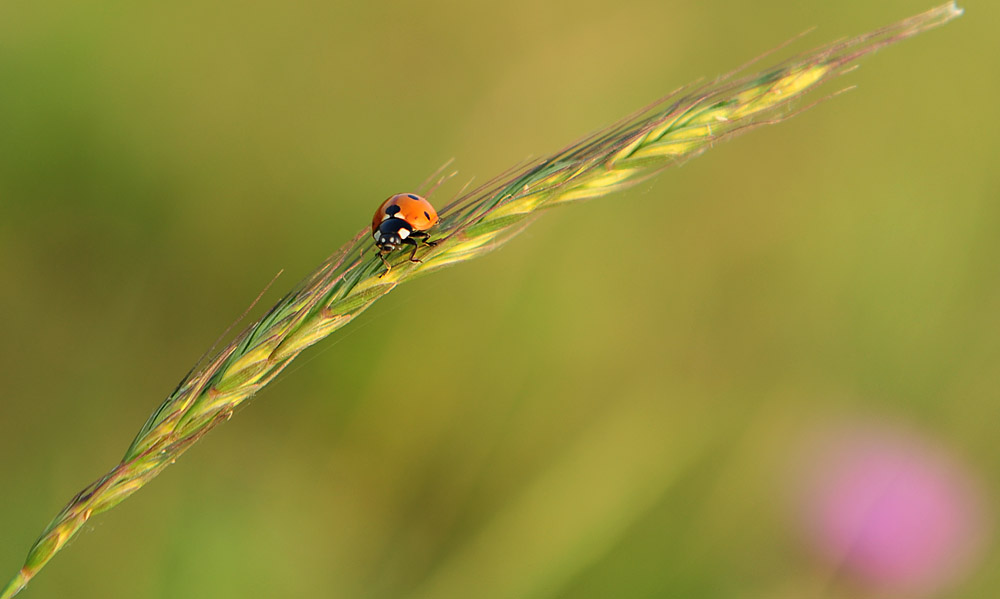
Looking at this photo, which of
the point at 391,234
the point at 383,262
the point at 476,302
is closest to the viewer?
the point at 383,262

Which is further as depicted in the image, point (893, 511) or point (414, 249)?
point (893, 511)

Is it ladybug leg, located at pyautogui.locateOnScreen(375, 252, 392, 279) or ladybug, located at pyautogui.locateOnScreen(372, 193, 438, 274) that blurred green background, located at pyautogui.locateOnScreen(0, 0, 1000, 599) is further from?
ladybug leg, located at pyautogui.locateOnScreen(375, 252, 392, 279)

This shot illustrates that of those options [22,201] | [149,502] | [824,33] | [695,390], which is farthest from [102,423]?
[824,33]

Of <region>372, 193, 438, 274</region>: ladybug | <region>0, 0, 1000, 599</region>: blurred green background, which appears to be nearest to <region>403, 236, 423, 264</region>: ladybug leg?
<region>372, 193, 438, 274</region>: ladybug

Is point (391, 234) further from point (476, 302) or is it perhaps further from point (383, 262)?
point (476, 302)

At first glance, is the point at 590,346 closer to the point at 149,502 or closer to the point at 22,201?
the point at 149,502

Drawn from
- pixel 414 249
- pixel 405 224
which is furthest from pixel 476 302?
pixel 414 249

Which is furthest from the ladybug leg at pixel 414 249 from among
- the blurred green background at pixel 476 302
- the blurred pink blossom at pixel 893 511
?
the blurred pink blossom at pixel 893 511

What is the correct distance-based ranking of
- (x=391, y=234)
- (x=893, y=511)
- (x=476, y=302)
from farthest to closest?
(x=476, y=302) < (x=893, y=511) < (x=391, y=234)
